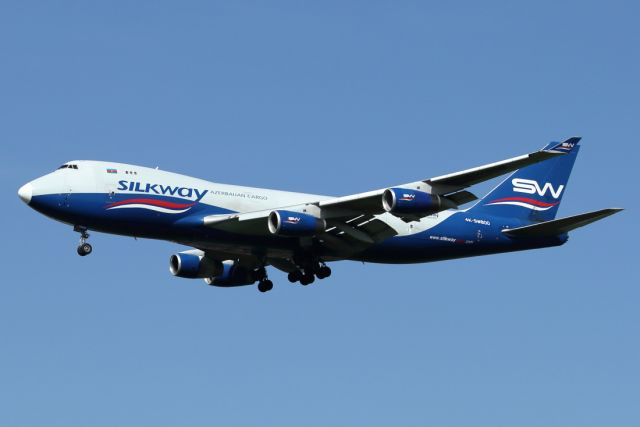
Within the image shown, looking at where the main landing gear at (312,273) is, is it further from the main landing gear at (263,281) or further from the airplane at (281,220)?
the main landing gear at (263,281)

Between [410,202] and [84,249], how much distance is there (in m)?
14.3

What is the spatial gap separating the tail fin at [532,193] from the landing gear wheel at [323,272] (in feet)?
27.1

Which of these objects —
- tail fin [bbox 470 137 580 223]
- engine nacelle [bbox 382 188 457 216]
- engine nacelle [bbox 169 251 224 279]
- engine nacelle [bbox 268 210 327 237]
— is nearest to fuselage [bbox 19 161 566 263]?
engine nacelle [bbox 268 210 327 237]

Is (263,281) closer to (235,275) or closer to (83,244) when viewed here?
(235,275)

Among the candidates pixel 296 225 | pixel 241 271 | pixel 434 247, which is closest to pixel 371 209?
pixel 296 225

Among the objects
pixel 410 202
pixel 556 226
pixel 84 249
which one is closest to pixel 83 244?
pixel 84 249

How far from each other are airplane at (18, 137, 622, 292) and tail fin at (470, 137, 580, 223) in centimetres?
37

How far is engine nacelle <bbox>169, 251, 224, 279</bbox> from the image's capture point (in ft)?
185

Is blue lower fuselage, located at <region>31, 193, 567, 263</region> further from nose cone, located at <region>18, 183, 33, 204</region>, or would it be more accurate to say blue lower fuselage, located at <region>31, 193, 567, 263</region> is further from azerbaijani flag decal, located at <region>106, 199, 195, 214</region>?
nose cone, located at <region>18, 183, 33, 204</region>

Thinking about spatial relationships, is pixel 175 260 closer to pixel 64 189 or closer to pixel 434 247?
pixel 64 189

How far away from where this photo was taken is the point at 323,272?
5372 cm

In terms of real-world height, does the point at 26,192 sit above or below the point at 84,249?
above

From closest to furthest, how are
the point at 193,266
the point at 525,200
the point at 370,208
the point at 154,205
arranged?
the point at 370,208 → the point at 154,205 → the point at 193,266 → the point at 525,200

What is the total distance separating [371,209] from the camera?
50062 millimetres
